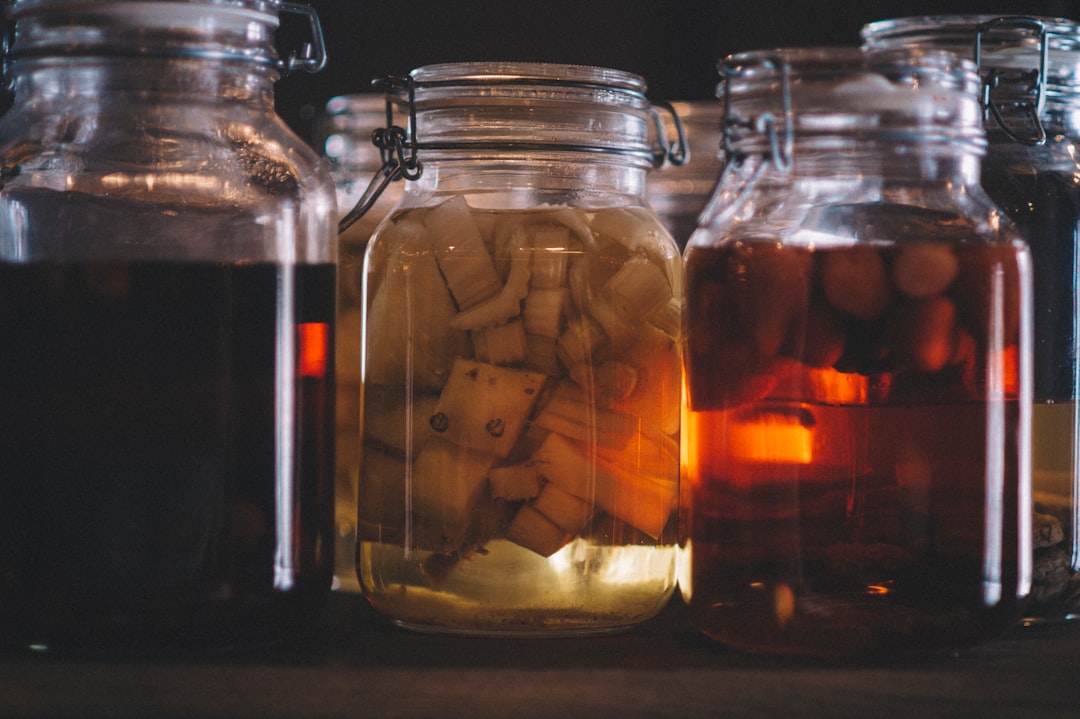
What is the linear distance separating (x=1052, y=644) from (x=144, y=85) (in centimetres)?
49

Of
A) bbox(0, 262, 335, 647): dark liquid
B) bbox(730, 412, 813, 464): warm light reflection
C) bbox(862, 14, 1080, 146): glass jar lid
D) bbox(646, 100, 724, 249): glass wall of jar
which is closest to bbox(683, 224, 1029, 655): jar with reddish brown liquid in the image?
bbox(730, 412, 813, 464): warm light reflection

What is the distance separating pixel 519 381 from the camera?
58 centimetres

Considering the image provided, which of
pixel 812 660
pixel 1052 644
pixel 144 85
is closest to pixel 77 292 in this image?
pixel 144 85

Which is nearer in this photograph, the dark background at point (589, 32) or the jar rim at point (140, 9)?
the jar rim at point (140, 9)

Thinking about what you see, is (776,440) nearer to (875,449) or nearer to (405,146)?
(875,449)

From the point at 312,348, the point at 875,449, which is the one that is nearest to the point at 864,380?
the point at 875,449

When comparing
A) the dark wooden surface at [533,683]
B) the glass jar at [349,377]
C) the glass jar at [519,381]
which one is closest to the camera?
the dark wooden surface at [533,683]

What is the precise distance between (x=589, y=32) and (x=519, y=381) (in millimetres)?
432

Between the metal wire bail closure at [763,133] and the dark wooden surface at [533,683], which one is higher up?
the metal wire bail closure at [763,133]

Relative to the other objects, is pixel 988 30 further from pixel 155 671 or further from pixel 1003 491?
pixel 155 671

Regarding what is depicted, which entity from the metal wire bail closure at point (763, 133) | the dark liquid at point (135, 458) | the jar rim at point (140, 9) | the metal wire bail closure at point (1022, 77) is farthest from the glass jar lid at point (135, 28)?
the metal wire bail closure at point (1022, 77)

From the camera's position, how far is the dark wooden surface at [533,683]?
0.49 meters

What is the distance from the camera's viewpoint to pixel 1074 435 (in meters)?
0.62

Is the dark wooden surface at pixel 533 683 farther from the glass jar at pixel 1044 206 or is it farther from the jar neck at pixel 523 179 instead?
the jar neck at pixel 523 179
